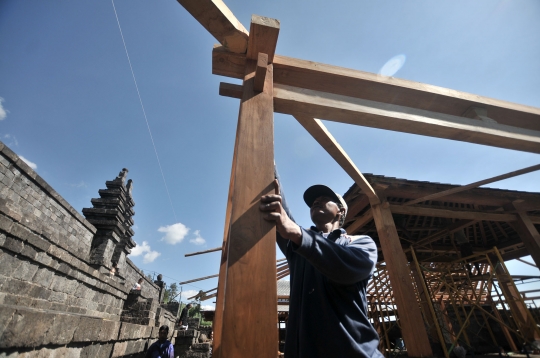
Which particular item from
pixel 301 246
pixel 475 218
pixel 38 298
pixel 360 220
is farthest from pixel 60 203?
pixel 475 218

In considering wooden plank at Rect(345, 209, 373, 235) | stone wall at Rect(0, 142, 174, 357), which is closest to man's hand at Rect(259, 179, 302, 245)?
stone wall at Rect(0, 142, 174, 357)

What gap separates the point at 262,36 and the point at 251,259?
1.63m

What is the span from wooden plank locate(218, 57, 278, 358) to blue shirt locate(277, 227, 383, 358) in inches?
7.0

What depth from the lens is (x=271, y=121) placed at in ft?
5.43

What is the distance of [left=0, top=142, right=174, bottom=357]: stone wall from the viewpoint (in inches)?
71.9

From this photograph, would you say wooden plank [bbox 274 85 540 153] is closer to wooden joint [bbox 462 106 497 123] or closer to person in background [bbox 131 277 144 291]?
wooden joint [bbox 462 106 497 123]

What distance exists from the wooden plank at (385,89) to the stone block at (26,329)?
2288mm

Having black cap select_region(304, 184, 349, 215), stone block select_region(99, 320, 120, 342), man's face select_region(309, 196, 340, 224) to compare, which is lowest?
stone block select_region(99, 320, 120, 342)

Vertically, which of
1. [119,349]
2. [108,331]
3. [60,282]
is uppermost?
[60,282]

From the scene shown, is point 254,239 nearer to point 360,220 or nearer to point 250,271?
point 250,271

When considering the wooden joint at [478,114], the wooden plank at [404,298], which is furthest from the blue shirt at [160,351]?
the wooden joint at [478,114]

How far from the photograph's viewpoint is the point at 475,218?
5191 mm

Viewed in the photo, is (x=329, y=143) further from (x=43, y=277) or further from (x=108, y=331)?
(x=43, y=277)

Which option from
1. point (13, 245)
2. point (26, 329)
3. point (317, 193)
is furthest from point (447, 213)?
point (13, 245)
